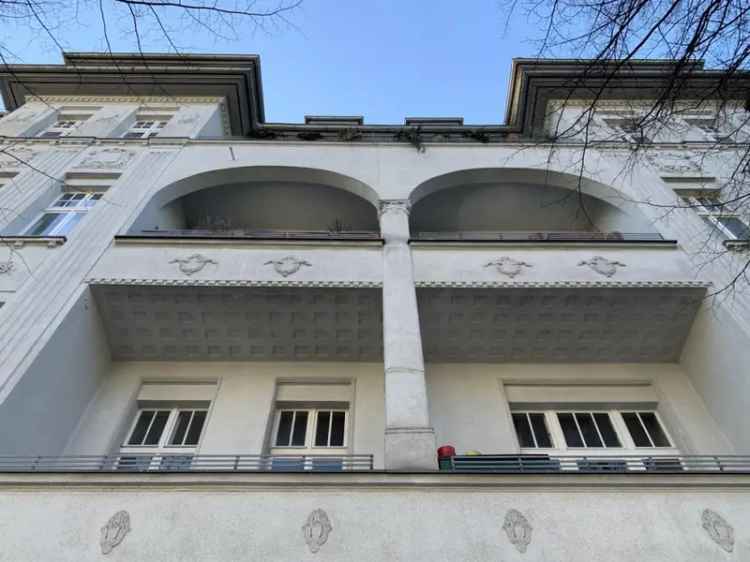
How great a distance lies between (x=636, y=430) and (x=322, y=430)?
6.29 m

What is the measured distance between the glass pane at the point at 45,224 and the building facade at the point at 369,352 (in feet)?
0.18

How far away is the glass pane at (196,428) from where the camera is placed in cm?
978

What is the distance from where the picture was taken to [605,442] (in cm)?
996

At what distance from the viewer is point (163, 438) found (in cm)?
976

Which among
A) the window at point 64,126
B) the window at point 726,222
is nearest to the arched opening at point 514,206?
the window at point 726,222

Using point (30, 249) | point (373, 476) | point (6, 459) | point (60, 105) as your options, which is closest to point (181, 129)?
point (60, 105)

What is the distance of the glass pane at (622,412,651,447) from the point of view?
32.6 feet

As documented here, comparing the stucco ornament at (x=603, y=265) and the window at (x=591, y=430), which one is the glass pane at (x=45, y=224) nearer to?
the window at (x=591, y=430)

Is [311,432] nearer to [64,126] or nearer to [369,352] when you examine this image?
[369,352]

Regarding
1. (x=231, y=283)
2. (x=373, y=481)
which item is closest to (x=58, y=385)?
(x=231, y=283)

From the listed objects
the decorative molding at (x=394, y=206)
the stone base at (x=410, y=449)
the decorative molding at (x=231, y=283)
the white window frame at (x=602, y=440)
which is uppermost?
the decorative molding at (x=394, y=206)
